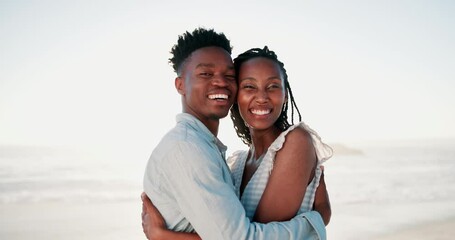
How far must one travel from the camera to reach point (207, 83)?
2.94 metres

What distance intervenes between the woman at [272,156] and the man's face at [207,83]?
0.20 metres

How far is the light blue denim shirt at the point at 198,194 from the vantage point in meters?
2.32

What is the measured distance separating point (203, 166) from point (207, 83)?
0.71 metres
